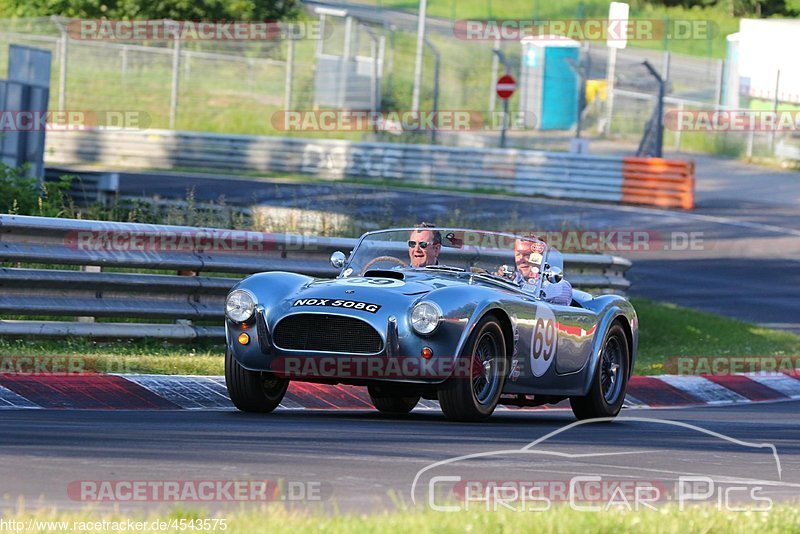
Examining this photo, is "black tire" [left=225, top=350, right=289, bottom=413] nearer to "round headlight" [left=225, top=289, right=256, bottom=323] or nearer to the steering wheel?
"round headlight" [left=225, top=289, right=256, bottom=323]

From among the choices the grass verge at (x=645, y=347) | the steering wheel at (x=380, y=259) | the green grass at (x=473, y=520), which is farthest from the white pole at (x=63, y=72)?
the green grass at (x=473, y=520)

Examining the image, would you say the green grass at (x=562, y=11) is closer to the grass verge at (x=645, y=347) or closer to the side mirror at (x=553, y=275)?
the grass verge at (x=645, y=347)

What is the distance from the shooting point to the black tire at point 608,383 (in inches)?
427

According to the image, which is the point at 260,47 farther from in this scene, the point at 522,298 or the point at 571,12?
the point at 522,298

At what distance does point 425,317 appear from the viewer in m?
9.09

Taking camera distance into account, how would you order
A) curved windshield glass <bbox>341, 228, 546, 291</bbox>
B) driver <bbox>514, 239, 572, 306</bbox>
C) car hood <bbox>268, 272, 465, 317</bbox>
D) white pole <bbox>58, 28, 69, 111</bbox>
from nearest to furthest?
car hood <bbox>268, 272, 465, 317</bbox> < curved windshield glass <bbox>341, 228, 546, 291</bbox> < driver <bbox>514, 239, 572, 306</bbox> < white pole <bbox>58, 28, 69, 111</bbox>

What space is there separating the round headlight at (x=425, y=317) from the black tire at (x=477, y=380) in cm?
25

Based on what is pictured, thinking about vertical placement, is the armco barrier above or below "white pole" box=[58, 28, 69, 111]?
below

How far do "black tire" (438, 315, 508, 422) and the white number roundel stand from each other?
397 mm

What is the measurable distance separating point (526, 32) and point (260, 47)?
13.9m

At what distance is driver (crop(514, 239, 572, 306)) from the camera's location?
417 inches

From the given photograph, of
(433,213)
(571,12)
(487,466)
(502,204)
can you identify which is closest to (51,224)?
(487,466)

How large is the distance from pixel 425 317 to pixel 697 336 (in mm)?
8566

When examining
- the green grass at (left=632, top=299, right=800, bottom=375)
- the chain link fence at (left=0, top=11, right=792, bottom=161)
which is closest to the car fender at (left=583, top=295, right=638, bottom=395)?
the green grass at (left=632, top=299, right=800, bottom=375)
